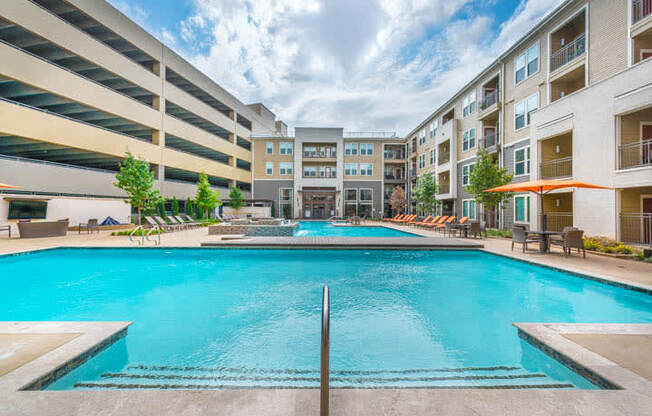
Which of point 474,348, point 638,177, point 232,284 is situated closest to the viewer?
A: point 474,348

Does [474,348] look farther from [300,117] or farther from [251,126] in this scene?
[251,126]

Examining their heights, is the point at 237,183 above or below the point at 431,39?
below

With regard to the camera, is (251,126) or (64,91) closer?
(64,91)

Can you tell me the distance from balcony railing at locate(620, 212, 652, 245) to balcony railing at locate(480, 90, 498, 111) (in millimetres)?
12120

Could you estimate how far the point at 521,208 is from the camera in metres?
17.3

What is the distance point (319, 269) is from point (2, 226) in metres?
18.5

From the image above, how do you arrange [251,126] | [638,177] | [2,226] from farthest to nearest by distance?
[251,126], [2,226], [638,177]

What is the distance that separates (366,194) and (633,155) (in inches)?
1066

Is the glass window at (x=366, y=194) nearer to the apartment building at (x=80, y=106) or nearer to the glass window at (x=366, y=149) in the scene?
the glass window at (x=366, y=149)

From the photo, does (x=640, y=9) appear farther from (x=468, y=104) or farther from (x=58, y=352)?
(x=58, y=352)

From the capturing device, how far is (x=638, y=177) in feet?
32.4

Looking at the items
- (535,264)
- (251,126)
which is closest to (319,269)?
(535,264)

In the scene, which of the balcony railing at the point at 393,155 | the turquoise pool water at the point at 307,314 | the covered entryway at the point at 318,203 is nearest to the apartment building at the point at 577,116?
the turquoise pool water at the point at 307,314

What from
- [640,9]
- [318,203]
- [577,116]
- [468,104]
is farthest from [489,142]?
[318,203]
